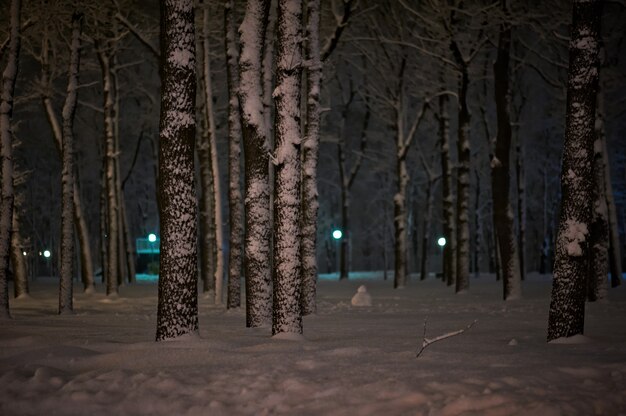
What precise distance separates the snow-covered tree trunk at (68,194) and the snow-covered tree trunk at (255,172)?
236 inches

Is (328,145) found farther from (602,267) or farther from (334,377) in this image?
(334,377)

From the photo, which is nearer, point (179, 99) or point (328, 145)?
point (179, 99)

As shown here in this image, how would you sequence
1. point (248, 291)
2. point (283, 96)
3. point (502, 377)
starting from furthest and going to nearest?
1. point (248, 291)
2. point (283, 96)
3. point (502, 377)

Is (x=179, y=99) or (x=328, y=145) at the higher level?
(x=328, y=145)

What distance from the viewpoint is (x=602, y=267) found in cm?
1636

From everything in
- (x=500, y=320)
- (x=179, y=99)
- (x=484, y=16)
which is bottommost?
(x=500, y=320)

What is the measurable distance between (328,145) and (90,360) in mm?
40722

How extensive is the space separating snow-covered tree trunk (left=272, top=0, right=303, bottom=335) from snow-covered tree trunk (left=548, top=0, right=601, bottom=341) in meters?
3.50

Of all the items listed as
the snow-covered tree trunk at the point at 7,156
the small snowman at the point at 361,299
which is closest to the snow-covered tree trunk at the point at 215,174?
the small snowman at the point at 361,299

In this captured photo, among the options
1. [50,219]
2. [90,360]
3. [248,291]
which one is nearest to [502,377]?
[90,360]

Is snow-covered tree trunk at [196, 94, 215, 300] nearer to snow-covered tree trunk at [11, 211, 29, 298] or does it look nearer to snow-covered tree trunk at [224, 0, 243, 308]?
snow-covered tree trunk at [11, 211, 29, 298]

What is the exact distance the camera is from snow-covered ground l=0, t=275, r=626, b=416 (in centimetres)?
543

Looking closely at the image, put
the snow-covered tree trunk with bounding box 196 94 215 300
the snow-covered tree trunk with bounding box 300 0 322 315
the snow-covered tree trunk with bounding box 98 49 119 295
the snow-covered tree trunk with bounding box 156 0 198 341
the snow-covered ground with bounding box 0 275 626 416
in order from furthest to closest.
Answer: the snow-covered tree trunk with bounding box 196 94 215 300 → the snow-covered tree trunk with bounding box 98 49 119 295 → the snow-covered tree trunk with bounding box 300 0 322 315 → the snow-covered tree trunk with bounding box 156 0 198 341 → the snow-covered ground with bounding box 0 275 626 416

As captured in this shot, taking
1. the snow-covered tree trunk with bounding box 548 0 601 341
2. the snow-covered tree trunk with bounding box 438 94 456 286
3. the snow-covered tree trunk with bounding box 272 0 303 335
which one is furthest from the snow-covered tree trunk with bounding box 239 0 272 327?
the snow-covered tree trunk with bounding box 438 94 456 286
